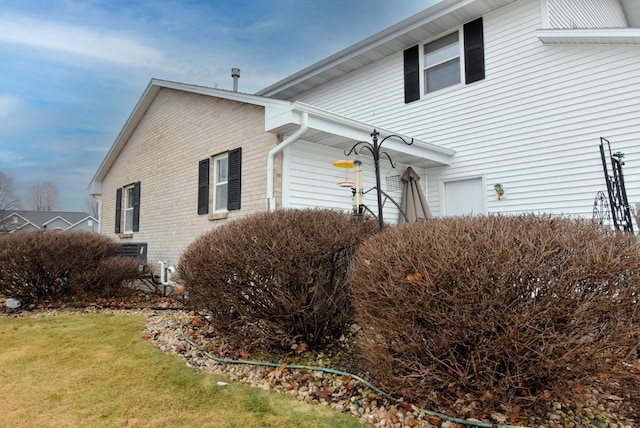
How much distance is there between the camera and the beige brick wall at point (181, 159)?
21.4 feet

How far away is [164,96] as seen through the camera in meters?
9.20

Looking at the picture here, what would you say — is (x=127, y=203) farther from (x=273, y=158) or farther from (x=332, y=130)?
(x=332, y=130)

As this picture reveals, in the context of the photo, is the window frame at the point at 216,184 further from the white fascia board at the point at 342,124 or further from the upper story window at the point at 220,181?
the white fascia board at the point at 342,124

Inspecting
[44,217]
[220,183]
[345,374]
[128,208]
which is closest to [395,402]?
[345,374]


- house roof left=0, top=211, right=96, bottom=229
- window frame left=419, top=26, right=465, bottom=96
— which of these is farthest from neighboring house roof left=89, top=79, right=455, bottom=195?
house roof left=0, top=211, right=96, bottom=229

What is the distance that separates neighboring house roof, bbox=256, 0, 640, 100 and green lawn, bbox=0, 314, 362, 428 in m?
7.11

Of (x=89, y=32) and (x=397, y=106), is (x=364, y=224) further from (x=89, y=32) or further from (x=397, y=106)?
(x=89, y=32)

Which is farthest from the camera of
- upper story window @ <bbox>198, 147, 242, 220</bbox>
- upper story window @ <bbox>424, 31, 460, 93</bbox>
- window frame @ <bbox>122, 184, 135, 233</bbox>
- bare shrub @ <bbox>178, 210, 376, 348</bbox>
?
window frame @ <bbox>122, 184, 135, 233</bbox>

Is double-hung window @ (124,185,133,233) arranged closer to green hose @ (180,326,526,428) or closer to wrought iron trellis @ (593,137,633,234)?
green hose @ (180,326,526,428)

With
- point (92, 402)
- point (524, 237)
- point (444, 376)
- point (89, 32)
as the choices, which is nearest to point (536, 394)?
point (444, 376)

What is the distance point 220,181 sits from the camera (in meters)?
7.40

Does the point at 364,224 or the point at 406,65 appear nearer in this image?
the point at 364,224

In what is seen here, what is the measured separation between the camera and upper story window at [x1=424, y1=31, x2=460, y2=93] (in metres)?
8.19

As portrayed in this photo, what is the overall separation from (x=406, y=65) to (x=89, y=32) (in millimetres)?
8376
